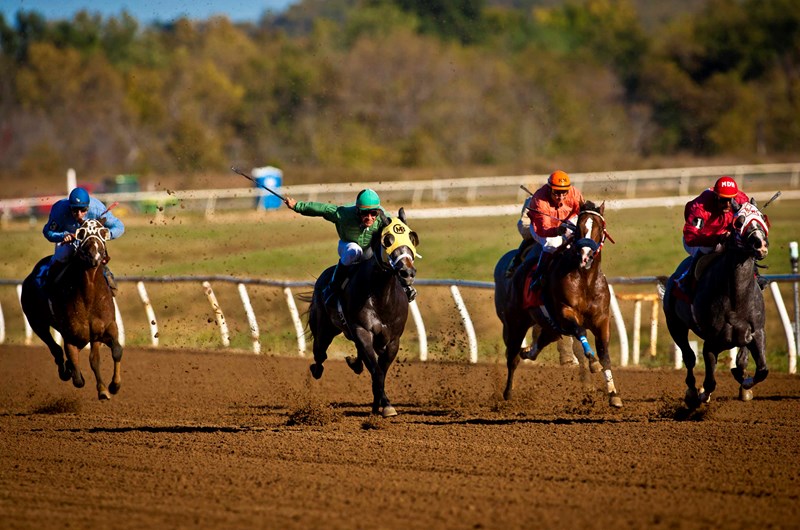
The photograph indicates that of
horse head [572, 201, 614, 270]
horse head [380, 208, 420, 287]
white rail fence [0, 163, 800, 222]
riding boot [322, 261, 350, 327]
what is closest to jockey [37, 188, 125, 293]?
riding boot [322, 261, 350, 327]

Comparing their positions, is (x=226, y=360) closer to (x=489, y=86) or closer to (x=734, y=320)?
(x=734, y=320)

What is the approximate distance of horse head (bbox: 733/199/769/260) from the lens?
9.56 meters

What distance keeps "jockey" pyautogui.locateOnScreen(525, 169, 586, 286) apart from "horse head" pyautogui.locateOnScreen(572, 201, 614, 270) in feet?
1.78

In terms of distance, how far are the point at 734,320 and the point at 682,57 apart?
46201 mm

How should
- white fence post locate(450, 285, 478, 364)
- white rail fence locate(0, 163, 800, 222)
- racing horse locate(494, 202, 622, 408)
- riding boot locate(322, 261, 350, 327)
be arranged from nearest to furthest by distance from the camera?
racing horse locate(494, 202, 622, 408), riding boot locate(322, 261, 350, 327), white fence post locate(450, 285, 478, 364), white rail fence locate(0, 163, 800, 222)

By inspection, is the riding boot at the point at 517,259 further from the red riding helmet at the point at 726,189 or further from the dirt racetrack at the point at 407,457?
the red riding helmet at the point at 726,189

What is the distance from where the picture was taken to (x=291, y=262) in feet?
88.1

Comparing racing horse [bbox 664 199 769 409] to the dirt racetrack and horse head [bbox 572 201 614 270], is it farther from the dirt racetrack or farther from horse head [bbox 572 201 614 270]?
horse head [bbox 572 201 614 270]

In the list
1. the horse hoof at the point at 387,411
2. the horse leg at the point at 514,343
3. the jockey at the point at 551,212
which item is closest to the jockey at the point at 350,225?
the horse hoof at the point at 387,411

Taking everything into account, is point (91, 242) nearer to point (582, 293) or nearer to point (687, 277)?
point (582, 293)

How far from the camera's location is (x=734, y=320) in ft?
32.8

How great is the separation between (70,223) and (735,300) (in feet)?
21.8

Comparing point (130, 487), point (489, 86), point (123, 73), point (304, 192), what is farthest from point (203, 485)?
point (123, 73)

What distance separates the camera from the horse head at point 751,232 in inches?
376
